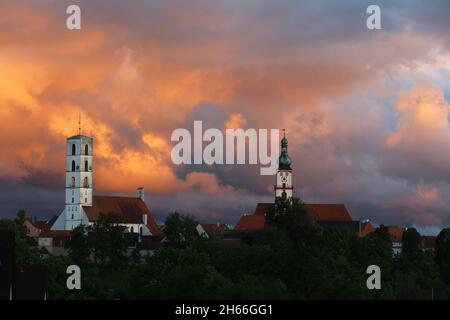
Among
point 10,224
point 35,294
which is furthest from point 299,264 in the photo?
point 10,224

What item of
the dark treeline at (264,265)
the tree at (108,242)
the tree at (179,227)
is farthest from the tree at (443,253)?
the tree at (108,242)

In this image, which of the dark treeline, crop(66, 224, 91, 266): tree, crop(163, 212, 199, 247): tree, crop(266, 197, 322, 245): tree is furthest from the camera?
crop(163, 212, 199, 247): tree

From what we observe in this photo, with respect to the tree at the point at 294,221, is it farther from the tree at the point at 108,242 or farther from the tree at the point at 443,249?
the tree at the point at 108,242

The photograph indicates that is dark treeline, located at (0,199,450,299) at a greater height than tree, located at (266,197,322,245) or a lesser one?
lesser

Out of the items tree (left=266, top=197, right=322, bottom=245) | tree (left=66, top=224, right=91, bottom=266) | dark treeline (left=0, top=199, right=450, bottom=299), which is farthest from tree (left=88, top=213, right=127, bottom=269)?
tree (left=266, top=197, right=322, bottom=245)

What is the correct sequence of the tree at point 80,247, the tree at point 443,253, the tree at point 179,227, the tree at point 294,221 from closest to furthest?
the tree at point 294,221, the tree at point 443,253, the tree at point 80,247, the tree at point 179,227

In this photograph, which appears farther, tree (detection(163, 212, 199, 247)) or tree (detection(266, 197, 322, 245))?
tree (detection(163, 212, 199, 247))

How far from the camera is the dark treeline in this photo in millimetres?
67750

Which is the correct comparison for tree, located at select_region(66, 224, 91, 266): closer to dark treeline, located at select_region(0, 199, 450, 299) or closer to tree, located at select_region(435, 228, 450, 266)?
dark treeline, located at select_region(0, 199, 450, 299)

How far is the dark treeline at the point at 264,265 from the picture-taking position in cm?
Answer: 6775

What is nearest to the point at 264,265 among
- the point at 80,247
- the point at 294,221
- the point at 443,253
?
the point at 294,221

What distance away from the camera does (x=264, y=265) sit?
76.1 metres

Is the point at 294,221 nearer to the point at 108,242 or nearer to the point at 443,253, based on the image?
the point at 443,253
